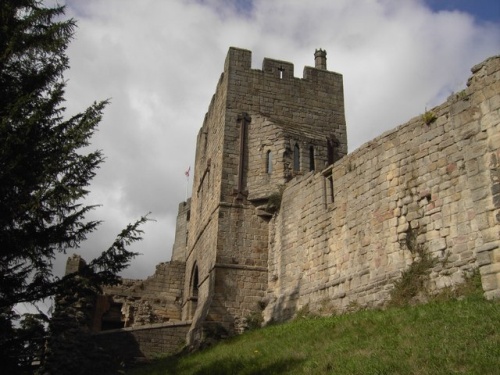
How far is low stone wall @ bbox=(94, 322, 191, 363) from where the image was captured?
1648 centimetres

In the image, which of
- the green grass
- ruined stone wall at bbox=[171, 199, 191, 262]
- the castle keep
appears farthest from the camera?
ruined stone wall at bbox=[171, 199, 191, 262]

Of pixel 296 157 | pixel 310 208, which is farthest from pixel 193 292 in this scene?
pixel 310 208

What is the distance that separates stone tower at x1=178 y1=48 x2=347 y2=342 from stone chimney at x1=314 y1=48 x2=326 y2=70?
36 millimetres

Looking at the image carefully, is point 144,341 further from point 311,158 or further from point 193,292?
point 311,158

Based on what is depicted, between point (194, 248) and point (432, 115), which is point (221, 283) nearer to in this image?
point (194, 248)

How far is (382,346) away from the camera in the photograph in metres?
7.97

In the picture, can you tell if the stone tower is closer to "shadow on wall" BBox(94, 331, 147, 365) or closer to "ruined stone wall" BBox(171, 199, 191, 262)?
"shadow on wall" BBox(94, 331, 147, 365)

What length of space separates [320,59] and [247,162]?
572 cm

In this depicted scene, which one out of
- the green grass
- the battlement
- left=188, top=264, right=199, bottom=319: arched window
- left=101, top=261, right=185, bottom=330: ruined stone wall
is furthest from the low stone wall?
the battlement

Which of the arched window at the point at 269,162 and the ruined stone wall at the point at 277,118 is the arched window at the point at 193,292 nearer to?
the ruined stone wall at the point at 277,118

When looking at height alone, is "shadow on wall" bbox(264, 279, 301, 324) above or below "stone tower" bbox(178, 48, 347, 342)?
below

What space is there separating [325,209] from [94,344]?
7507 mm

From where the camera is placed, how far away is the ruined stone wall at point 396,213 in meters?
8.29

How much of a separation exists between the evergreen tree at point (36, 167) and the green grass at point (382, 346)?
3015 mm
